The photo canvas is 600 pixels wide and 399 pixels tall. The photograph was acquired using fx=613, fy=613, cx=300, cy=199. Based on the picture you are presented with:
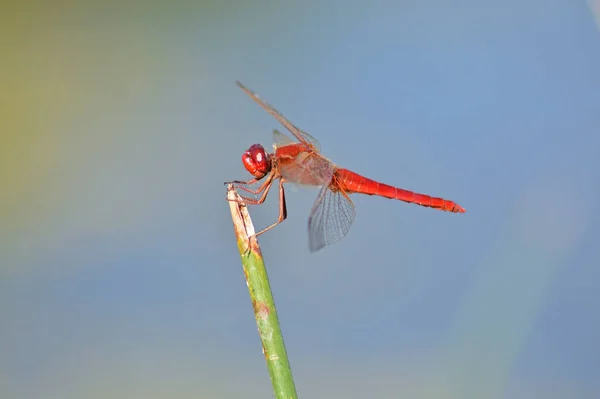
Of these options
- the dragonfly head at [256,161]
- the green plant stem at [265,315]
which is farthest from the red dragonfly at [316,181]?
the green plant stem at [265,315]

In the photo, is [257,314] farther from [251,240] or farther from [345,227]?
[345,227]

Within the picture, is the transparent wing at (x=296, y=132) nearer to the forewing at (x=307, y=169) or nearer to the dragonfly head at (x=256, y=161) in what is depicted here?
A: the forewing at (x=307, y=169)

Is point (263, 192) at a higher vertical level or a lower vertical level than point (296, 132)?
lower

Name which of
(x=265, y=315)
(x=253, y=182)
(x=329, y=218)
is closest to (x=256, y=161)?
(x=253, y=182)

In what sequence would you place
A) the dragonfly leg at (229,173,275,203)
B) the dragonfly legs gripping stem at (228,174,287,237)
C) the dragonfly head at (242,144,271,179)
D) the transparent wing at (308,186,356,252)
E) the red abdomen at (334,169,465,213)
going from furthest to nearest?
the red abdomen at (334,169,465,213) → the dragonfly head at (242,144,271,179) → the transparent wing at (308,186,356,252) → the dragonfly legs gripping stem at (228,174,287,237) → the dragonfly leg at (229,173,275,203)

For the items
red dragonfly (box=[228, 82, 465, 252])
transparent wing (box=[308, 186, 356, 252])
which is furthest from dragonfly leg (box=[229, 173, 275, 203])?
transparent wing (box=[308, 186, 356, 252])

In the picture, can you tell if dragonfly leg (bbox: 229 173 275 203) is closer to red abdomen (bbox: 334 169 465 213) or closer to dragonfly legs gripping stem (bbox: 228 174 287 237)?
dragonfly legs gripping stem (bbox: 228 174 287 237)

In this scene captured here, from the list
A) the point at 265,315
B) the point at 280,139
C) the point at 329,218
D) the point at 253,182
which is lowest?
the point at 265,315

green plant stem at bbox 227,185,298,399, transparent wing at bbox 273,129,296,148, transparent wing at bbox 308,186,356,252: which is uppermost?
transparent wing at bbox 273,129,296,148

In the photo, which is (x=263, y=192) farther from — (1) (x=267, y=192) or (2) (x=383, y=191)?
(2) (x=383, y=191)
